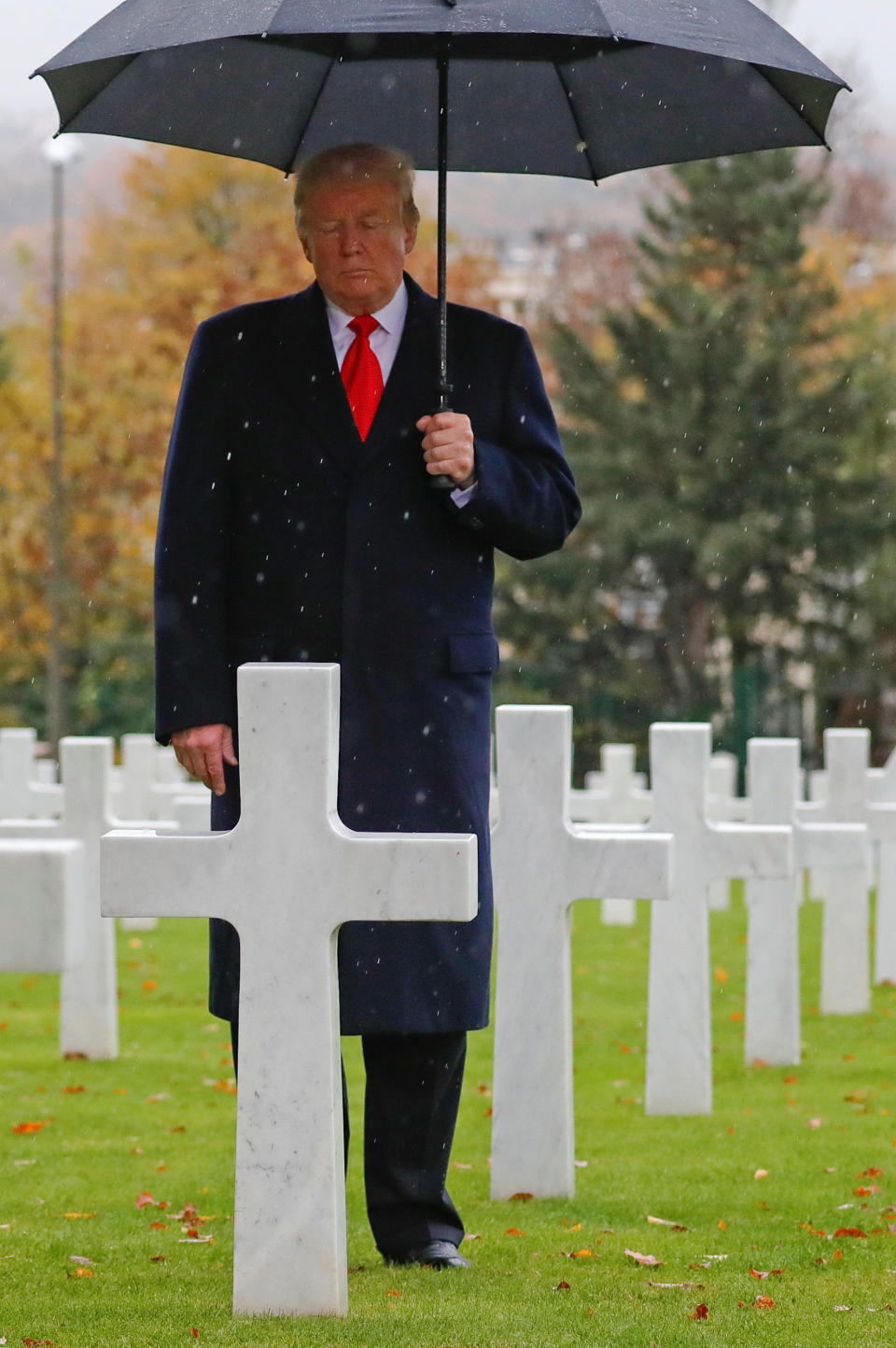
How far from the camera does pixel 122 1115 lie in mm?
6199

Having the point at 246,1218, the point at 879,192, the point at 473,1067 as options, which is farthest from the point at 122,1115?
the point at 879,192

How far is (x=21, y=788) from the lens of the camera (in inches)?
475

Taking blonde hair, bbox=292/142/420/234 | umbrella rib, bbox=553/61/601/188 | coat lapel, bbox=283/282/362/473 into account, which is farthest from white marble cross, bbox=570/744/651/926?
blonde hair, bbox=292/142/420/234

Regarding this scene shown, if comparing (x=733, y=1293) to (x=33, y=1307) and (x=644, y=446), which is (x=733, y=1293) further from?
(x=644, y=446)

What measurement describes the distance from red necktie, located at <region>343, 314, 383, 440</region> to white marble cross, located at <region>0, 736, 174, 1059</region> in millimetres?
3411

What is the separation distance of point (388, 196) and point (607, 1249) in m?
2.36

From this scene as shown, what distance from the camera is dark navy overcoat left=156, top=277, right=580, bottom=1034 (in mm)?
4008

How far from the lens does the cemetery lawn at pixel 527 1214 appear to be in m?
3.58

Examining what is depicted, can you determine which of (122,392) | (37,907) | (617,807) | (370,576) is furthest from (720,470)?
(37,907)

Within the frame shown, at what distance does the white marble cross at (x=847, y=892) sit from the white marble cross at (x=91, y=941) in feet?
10.3

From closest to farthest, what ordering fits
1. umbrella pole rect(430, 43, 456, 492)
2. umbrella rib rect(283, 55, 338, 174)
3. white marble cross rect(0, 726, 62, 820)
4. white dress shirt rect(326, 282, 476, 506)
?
umbrella pole rect(430, 43, 456, 492)
white dress shirt rect(326, 282, 476, 506)
umbrella rib rect(283, 55, 338, 174)
white marble cross rect(0, 726, 62, 820)

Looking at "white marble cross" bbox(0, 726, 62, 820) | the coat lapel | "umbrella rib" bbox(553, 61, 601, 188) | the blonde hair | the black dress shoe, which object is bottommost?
"white marble cross" bbox(0, 726, 62, 820)

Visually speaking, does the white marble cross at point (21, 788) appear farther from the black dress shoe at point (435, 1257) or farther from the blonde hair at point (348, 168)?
the blonde hair at point (348, 168)

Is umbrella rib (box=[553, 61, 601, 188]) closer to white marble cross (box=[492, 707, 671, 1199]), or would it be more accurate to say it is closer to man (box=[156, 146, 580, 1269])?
man (box=[156, 146, 580, 1269])
